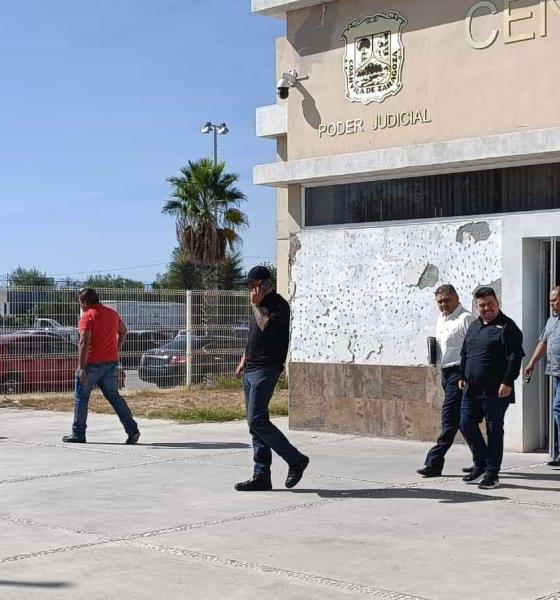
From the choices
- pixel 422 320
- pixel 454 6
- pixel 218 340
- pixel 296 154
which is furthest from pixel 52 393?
pixel 454 6

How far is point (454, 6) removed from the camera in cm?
1237

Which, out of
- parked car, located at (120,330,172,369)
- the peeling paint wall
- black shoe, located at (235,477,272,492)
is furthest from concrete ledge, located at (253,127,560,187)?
parked car, located at (120,330,172,369)

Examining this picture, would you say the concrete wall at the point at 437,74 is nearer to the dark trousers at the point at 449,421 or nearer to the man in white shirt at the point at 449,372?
the man in white shirt at the point at 449,372

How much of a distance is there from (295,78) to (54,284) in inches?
282

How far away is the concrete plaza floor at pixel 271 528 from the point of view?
6227mm

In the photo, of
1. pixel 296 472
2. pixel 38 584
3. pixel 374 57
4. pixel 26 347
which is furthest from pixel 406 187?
pixel 26 347

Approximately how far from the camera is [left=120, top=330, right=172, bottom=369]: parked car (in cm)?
1995

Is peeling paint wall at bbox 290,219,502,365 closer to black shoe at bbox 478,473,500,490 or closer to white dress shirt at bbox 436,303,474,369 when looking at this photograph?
white dress shirt at bbox 436,303,474,369

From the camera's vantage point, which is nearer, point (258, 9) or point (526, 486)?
point (526, 486)

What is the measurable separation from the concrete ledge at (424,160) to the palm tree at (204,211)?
24.3 m

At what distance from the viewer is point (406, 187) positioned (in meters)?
12.9

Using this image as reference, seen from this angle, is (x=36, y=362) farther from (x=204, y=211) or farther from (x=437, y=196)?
(x=204, y=211)

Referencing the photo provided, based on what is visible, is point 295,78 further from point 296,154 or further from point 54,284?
point 54,284

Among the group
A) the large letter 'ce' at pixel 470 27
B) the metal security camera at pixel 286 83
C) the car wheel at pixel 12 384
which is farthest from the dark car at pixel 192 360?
the large letter 'ce' at pixel 470 27
